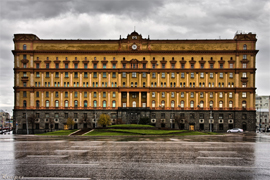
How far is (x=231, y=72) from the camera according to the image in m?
99.2

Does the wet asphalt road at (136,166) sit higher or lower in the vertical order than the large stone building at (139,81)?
lower

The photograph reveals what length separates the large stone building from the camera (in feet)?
323

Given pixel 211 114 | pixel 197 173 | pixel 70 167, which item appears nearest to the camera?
pixel 197 173

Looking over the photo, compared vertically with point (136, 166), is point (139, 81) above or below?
above

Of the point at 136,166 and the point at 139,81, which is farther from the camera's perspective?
the point at 139,81

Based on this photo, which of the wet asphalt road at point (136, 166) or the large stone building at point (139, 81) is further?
the large stone building at point (139, 81)

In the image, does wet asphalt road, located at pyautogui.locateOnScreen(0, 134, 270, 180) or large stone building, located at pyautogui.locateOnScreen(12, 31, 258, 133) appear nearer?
wet asphalt road, located at pyautogui.locateOnScreen(0, 134, 270, 180)

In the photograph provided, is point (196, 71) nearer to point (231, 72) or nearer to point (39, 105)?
point (231, 72)

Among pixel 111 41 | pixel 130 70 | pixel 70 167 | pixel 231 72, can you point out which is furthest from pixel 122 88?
pixel 70 167

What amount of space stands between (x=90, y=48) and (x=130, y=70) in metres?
17.1

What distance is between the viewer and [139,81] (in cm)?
9962

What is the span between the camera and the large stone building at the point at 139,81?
98312 millimetres

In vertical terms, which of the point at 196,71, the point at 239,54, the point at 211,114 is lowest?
the point at 211,114

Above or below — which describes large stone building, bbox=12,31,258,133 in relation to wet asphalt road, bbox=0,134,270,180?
above
